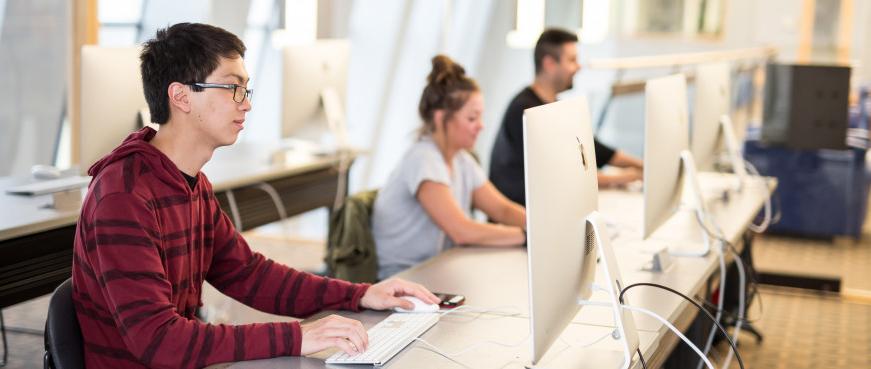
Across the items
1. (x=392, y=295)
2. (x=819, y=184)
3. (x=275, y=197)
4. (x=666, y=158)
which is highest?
(x=666, y=158)

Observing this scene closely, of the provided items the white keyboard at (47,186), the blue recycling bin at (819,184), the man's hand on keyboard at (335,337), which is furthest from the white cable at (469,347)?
the blue recycling bin at (819,184)

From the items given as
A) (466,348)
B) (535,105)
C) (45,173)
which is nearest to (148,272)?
(466,348)

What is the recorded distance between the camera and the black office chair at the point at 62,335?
1822 mm

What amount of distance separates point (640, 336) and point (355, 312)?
63 centimetres

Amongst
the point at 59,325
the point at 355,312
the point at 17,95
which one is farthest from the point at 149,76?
the point at 17,95

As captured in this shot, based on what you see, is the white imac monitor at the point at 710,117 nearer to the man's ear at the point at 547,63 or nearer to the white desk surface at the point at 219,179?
the man's ear at the point at 547,63

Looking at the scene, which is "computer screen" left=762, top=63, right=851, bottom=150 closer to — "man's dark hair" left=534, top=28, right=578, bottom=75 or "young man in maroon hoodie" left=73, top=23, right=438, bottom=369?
"man's dark hair" left=534, top=28, right=578, bottom=75

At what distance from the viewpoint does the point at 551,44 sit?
4.45 meters

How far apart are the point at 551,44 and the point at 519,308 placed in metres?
2.32

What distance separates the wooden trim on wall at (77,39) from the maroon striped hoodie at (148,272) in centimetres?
325

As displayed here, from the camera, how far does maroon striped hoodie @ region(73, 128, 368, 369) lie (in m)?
1.74

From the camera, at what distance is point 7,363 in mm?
3695

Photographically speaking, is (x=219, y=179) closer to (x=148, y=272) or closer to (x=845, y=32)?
(x=148, y=272)

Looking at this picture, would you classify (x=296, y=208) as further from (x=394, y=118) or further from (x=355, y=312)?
(x=394, y=118)
